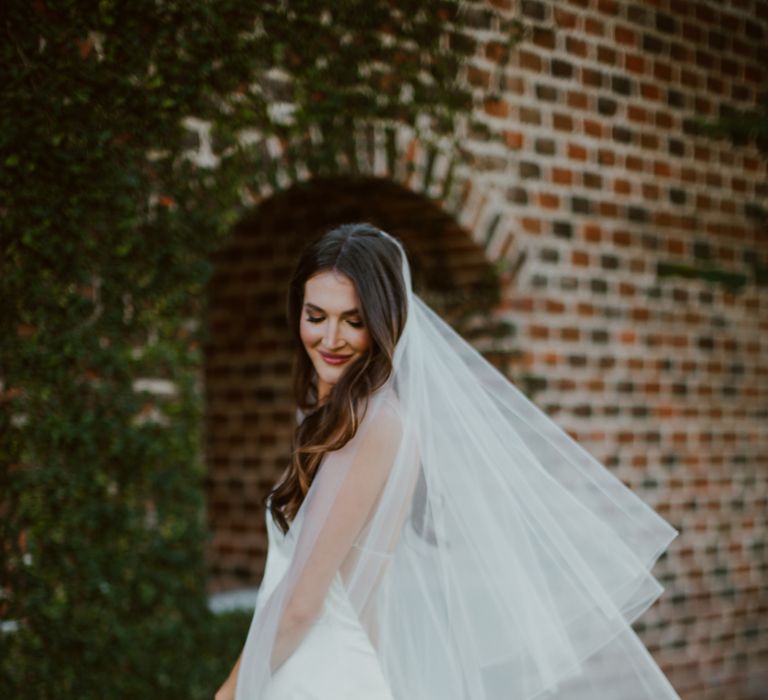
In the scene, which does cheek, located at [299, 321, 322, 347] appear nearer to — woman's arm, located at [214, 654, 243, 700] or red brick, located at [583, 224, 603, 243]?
woman's arm, located at [214, 654, 243, 700]

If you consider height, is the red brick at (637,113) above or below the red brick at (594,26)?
below

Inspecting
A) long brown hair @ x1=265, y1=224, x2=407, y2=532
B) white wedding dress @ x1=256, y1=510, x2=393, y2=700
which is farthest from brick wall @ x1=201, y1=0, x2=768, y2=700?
white wedding dress @ x1=256, y1=510, x2=393, y2=700

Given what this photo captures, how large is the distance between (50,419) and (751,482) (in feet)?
12.1

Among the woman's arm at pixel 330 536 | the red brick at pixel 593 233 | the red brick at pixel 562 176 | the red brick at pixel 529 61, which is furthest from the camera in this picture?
the red brick at pixel 593 233

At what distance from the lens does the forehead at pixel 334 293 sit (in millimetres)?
2348

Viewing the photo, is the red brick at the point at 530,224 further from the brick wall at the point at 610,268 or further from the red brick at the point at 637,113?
the red brick at the point at 637,113

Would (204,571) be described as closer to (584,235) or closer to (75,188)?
(75,188)

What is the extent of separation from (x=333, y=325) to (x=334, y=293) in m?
→ 0.07

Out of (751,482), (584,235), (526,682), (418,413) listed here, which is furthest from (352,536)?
(751,482)

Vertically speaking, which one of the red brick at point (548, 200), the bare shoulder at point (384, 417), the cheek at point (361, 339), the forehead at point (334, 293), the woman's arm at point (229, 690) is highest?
the red brick at point (548, 200)

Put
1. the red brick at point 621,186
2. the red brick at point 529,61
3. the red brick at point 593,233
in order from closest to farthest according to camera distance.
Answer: the red brick at point 529,61 < the red brick at point 593,233 < the red brick at point 621,186

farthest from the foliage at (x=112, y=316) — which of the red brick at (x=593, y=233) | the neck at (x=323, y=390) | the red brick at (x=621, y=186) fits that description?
the red brick at (x=621, y=186)

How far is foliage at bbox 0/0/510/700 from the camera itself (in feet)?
10.1

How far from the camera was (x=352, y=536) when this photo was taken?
7.33ft
